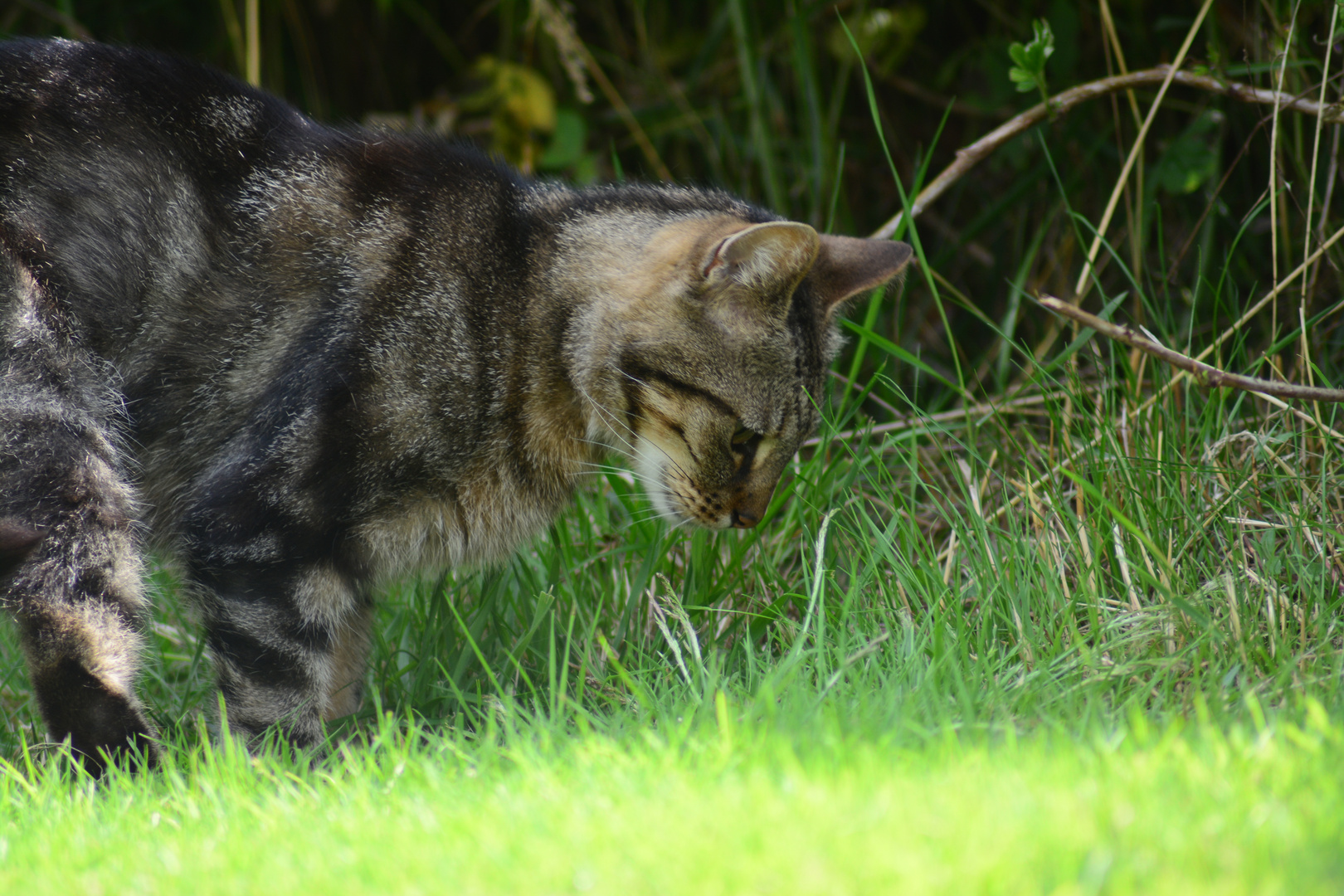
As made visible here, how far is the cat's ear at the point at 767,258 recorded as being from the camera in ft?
7.86

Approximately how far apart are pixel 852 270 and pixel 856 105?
2625 mm

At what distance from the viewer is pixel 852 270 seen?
272 centimetres

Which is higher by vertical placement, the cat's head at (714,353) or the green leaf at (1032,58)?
the green leaf at (1032,58)

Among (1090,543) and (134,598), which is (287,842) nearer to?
(134,598)

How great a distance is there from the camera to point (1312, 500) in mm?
2518

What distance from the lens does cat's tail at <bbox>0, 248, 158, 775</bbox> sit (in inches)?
85.0

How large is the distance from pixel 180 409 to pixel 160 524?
0.94 ft

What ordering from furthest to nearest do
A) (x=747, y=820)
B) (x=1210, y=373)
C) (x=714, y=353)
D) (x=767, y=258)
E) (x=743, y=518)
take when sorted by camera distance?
(x=743, y=518) → (x=714, y=353) → (x=767, y=258) → (x=1210, y=373) → (x=747, y=820)

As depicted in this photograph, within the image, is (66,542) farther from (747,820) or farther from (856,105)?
(856,105)

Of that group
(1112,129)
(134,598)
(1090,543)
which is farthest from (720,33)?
(134,598)

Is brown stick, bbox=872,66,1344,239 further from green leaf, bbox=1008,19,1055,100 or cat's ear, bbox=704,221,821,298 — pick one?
cat's ear, bbox=704,221,821,298

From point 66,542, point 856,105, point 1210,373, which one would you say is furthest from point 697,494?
point 856,105

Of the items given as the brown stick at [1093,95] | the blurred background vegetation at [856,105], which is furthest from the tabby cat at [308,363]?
the blurred background vegetation at [856,105]

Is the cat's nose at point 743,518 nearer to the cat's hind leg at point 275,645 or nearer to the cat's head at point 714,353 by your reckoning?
the cat's head at point 714,353
